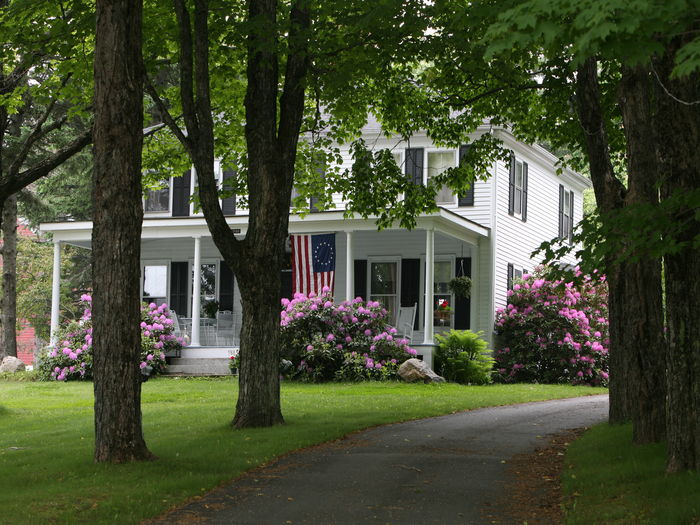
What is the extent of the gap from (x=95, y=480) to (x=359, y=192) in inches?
348

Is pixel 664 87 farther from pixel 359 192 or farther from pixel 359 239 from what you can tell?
pixel 359 239

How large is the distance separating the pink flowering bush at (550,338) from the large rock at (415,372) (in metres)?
4.00

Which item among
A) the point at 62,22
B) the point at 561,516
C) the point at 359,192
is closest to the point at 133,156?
the point at 62,22

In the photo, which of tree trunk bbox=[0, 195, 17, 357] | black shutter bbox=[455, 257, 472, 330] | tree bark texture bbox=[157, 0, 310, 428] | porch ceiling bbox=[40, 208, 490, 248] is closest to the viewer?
tree bark texture bbox=[157, 0, 310, 428]

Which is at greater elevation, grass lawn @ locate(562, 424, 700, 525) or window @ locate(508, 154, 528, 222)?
window @ locate(508, 154, 528, 222)

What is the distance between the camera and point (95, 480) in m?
8.94

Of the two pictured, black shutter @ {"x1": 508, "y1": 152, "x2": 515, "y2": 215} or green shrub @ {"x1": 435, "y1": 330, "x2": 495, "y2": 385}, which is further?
black shutter @ {"x1": 508, "y1": 152, "x2": 515, "y2": 215}

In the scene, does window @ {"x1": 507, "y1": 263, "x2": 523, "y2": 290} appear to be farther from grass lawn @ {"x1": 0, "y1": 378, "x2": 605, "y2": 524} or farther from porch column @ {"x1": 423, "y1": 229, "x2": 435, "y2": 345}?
grass lawn @ {"x1": 0, "y1": 378, "x2": 605, "y2": 524}

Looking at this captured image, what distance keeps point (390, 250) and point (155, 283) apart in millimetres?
7500

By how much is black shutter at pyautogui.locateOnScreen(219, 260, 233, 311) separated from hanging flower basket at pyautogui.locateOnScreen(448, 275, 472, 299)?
6.64 m

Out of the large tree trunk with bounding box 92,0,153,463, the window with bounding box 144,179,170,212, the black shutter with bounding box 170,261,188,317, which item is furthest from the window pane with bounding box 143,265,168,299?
the large tree trunk with bounding box 92,0,153,463

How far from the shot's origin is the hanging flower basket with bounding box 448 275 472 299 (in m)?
25.8

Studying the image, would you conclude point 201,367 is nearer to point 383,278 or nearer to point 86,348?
point 86,348

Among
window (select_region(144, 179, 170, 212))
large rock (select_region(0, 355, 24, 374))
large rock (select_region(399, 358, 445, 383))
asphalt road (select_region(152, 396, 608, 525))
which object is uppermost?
window (select_region(144, 179, 170, 212))
